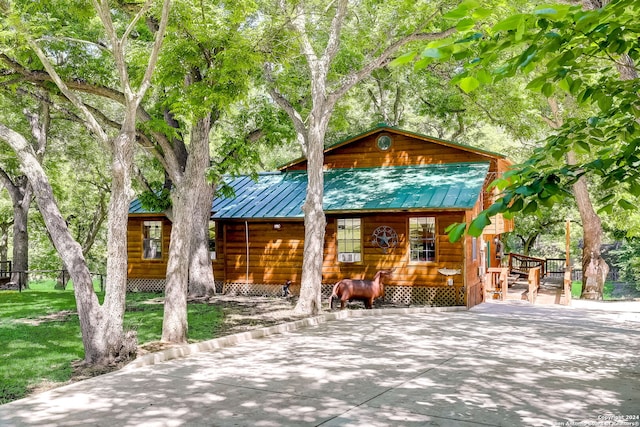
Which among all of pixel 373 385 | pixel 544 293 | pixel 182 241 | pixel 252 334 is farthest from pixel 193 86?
pixel 544 293

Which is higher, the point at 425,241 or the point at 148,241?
the point at 148,241

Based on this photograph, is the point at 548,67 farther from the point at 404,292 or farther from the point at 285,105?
the point at 285,105

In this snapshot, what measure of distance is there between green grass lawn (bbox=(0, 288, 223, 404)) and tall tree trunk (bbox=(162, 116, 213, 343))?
0.82m

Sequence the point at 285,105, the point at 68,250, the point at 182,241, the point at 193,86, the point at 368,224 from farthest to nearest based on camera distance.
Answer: the point at 285,105
the point at 368,224
the point at 193,86
the point at 182,241
the point at 68,250

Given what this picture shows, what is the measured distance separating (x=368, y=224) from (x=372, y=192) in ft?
3.58

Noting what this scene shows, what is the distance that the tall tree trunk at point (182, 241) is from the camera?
10594mm

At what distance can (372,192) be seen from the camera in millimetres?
18578

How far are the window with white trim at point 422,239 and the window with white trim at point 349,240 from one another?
174 centimetres

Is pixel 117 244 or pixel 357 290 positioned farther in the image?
pixel 357 290

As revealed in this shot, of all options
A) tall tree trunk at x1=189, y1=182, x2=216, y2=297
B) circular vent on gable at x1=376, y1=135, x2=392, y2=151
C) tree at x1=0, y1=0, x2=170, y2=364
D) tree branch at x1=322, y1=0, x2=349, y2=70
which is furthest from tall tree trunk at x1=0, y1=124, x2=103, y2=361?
circular vent on gable at x1=376, y1=135, x2=392, y2=151

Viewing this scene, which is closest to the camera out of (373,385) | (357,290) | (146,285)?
(373,385)

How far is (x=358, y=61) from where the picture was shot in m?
20.3

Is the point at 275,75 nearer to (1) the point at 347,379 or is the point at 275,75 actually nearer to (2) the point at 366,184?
(2) the point at 366,184

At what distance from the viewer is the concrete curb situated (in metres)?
9.17
